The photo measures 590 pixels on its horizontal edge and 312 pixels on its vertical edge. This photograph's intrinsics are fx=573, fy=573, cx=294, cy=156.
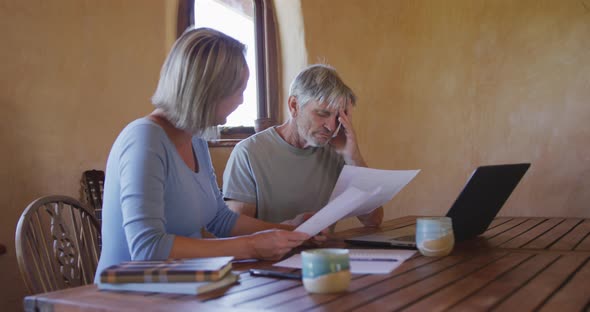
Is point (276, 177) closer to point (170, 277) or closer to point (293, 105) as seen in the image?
point (293, 105)

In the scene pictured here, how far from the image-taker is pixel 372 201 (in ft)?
6.14

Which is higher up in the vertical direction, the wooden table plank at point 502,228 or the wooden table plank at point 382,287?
the wooden table plank at point 382,287

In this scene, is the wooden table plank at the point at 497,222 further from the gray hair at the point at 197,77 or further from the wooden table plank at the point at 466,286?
the gray hair at the point at 197,77

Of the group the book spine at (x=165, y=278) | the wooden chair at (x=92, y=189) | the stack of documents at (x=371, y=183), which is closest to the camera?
the book spine at (x=165, y=278)

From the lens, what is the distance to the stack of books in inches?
42.4

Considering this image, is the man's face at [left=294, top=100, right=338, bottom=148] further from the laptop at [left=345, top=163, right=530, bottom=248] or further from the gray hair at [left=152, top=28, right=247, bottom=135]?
the gray hair at [left=152, top=28, right=247, bottom=135]

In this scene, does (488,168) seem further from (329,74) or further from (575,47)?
(575,47)

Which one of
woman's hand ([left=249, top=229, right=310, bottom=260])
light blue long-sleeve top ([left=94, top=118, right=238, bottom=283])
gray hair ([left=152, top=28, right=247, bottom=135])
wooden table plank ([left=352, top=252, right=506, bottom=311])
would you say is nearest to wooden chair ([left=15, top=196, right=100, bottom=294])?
light blue long-sleeve top ([left=94, top=118, right=238, bottom=283])

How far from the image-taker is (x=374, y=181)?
1844mm

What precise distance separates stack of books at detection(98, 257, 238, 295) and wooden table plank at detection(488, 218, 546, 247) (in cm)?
89

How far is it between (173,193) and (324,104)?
876mm

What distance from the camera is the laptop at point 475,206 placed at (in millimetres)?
1577

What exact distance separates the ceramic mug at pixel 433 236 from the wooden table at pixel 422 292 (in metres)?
0.02

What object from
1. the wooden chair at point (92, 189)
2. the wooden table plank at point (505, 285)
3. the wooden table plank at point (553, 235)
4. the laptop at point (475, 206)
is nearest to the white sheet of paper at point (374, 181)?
the laptop at point (475, 206)
